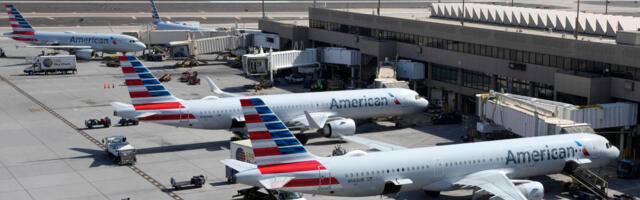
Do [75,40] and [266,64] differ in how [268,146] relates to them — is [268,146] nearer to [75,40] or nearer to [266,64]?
[266,64]

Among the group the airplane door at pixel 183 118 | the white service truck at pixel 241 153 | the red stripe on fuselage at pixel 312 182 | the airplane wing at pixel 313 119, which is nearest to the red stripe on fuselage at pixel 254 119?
the red stripe on fuselage at pixel 312 182

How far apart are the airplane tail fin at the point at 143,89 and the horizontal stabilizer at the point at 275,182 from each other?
75.5 feet

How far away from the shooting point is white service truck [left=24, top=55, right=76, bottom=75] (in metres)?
109

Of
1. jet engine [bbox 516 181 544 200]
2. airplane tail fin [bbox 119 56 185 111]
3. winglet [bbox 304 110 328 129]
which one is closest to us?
jet engine [bbox 516 181 544 200]

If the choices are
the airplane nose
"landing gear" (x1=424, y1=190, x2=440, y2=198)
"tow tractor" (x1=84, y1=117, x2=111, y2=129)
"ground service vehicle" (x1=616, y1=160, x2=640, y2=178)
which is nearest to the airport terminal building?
"ground service vehicle" (x1=616, y1=160, x2=640, y2=178)

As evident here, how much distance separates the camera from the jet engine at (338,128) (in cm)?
6531

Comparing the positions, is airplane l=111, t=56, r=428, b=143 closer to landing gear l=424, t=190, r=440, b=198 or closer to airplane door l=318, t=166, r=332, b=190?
landing gear l=424, t=190, r=440, b=198

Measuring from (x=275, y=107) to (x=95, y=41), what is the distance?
72.9 metres

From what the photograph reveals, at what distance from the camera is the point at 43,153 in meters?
61.0

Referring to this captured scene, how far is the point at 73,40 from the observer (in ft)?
425

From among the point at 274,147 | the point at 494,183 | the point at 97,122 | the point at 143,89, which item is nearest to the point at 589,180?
the point at 494,183

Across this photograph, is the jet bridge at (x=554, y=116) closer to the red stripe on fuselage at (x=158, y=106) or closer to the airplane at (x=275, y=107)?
the airplane at (x=275, y=107)

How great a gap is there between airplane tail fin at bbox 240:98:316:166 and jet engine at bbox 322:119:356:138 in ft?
77.5

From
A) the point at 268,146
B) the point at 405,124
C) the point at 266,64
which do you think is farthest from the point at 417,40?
the point at 268,146
